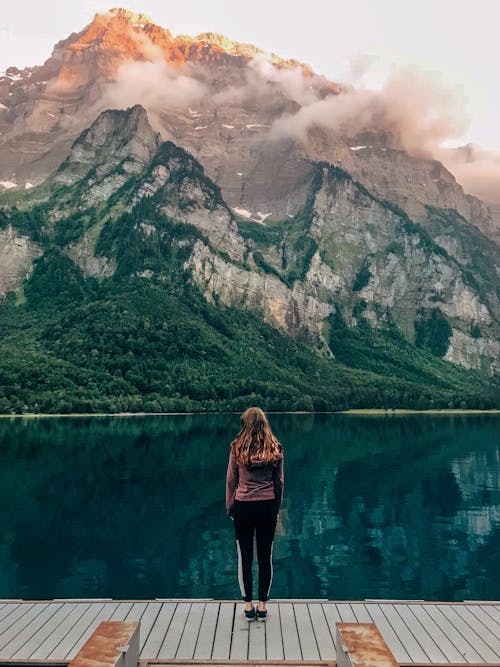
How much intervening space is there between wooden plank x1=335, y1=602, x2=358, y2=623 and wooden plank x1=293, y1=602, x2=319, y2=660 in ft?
3.02

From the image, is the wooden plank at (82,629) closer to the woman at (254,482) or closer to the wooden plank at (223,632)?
the wooden plank at (223,632)

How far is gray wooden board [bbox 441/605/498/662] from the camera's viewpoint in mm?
14922

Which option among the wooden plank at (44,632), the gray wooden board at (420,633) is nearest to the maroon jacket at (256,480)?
the gray wooden board at (420,633)

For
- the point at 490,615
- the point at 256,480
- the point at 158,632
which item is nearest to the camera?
the point at 256,480

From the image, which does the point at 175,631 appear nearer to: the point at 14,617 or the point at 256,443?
the point at 14,617

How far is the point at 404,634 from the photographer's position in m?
16.2

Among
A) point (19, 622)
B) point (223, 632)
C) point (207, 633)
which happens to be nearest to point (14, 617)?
point (19, 622)

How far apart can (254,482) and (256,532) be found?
141 cm

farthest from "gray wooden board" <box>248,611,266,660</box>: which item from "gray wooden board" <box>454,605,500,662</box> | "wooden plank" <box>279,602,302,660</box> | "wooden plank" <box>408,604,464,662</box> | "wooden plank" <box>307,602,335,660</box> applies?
"gray wooden board" <box>454,605,500,662</box>

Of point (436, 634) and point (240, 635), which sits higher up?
point (240, 635)

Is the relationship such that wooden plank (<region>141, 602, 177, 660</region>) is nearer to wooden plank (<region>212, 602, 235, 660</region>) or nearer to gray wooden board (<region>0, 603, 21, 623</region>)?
wooden plank (<region>212, 602, 235, 660</region>)

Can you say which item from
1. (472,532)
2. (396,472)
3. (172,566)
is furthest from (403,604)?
(396,472)

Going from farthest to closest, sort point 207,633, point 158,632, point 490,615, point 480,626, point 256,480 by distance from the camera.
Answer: point 490,615, point 480,626, point 158,632, point 256,480, point 207,633

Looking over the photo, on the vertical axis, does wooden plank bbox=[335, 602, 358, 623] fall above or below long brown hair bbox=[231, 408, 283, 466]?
below
